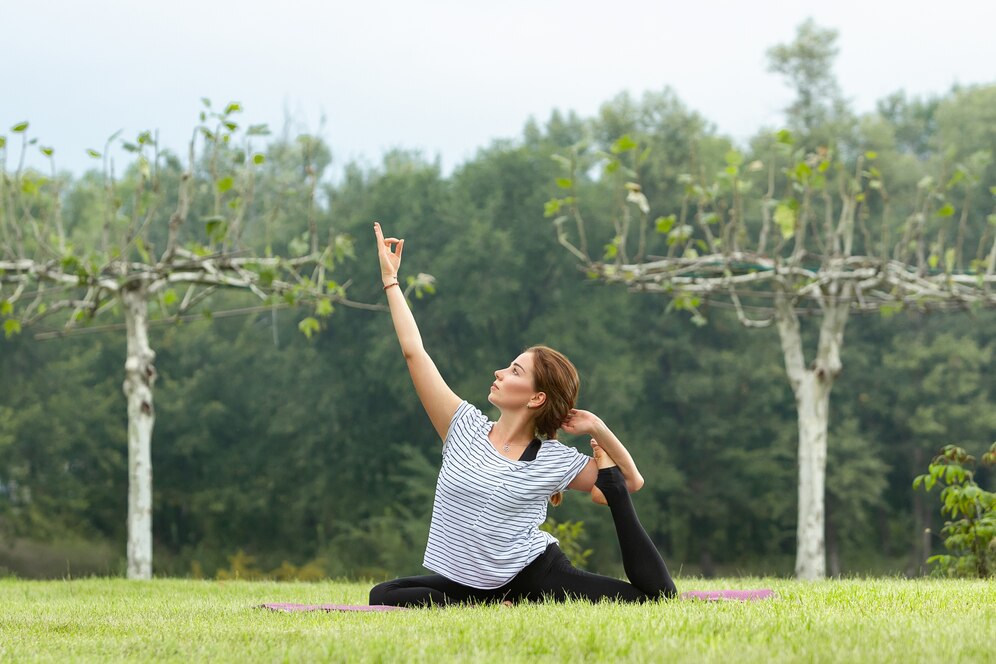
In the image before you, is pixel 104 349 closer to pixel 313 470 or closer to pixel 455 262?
pixel 313 470

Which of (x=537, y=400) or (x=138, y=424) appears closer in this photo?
(x=537, y=400)

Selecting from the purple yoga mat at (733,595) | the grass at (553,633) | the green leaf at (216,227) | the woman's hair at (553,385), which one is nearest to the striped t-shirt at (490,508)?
the woman's hair at (553,385)

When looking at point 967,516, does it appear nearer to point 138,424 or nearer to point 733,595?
point 733,595

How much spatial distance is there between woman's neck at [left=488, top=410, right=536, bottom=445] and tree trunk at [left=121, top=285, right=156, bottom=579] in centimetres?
741

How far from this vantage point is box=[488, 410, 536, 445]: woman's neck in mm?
5199

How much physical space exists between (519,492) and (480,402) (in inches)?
926

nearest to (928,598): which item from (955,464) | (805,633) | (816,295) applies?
(805,633)

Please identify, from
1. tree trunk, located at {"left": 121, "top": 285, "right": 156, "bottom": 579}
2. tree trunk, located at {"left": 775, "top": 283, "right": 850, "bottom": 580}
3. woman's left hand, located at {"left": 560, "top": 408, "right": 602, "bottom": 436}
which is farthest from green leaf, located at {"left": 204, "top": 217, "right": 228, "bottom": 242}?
tree trunk, located at {"left": 775, "top": 283, "right": 850, "bottom": 580}

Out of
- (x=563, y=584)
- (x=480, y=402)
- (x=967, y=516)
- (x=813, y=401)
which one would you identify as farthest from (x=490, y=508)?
(x=480, y=402)

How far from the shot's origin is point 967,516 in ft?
29.1

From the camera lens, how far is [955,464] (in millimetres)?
8633

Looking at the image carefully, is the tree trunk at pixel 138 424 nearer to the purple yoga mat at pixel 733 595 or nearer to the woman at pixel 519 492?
the woman at pixel 519 492

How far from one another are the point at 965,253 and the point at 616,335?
896cm

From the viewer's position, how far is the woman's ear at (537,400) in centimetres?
512
